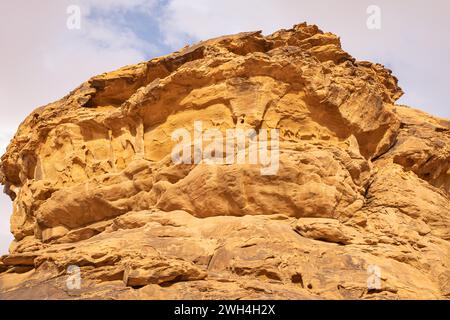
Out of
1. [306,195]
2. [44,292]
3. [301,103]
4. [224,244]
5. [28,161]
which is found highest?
[301,103]

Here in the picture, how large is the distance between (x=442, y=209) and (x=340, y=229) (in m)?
4.48

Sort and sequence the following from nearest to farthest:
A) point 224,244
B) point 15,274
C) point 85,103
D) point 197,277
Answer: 1. point 197,277
2. point 224,244
3. point 15,274
4. point 85,103

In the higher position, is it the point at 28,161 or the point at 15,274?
the point at 28,161

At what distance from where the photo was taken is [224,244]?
512 inches

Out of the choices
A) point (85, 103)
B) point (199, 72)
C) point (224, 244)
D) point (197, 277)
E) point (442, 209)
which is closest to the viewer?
point (197, 277)

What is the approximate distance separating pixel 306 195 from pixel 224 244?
112 inches

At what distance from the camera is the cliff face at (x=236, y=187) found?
39.2 feet

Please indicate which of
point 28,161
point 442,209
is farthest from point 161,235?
point 28,161

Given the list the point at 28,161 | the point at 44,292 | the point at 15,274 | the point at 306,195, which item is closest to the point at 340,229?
the point at 306,195

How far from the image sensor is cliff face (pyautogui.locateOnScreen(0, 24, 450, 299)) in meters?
11.9

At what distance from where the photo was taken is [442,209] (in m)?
16.6

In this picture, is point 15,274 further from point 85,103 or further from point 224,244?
point 85,103

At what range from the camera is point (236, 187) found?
14734 millimetres

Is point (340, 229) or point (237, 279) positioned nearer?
point (237, 279)
